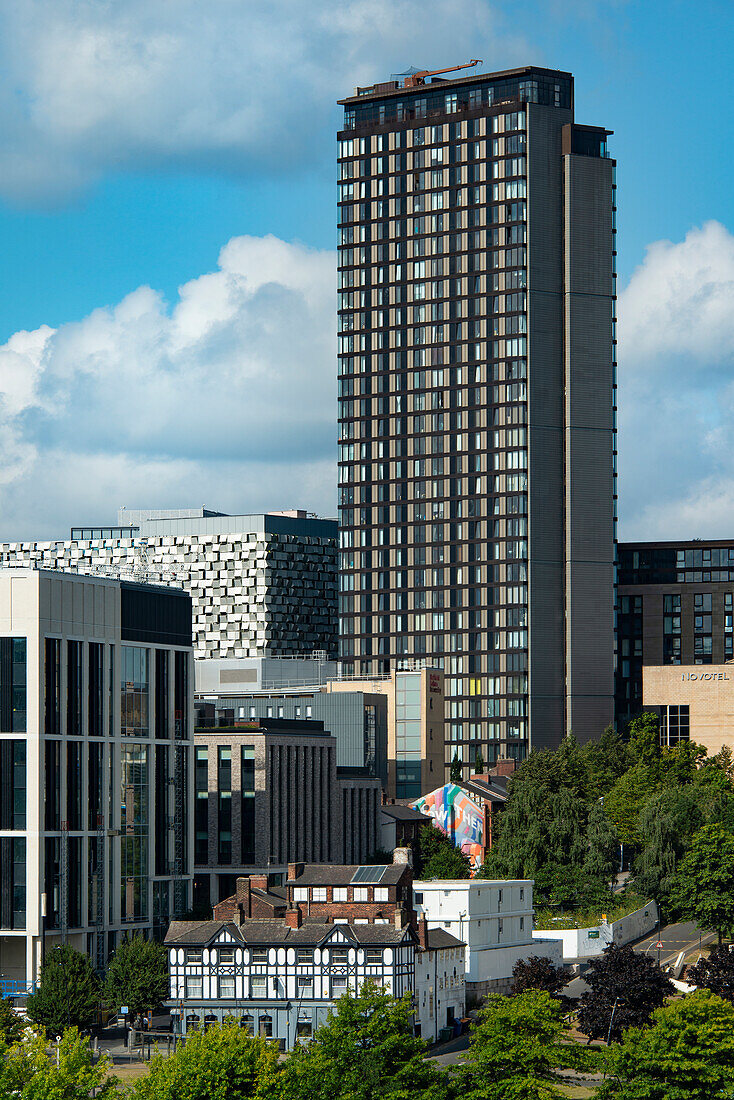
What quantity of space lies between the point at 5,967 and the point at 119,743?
69.0 feet

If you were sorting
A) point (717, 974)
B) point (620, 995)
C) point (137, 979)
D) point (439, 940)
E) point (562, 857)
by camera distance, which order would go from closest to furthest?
1. point (620, 995)
2. point (717, 974)
3. point (137, 979)
4. point (439, 940)
5. point (562, 857)

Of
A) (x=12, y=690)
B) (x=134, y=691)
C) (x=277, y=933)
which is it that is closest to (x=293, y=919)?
(x=277, y=933)

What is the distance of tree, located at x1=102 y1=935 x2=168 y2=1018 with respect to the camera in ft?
479

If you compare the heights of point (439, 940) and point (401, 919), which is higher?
point (401, 919)

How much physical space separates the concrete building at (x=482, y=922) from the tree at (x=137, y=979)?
21.6 meters

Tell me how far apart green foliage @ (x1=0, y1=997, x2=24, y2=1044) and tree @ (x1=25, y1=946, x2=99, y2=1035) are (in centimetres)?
195

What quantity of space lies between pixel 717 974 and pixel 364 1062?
4425cm

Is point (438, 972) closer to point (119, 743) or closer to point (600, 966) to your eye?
point (600, 966)

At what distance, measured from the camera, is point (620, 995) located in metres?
141

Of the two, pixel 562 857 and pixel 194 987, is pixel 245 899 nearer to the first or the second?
pixel 194 987

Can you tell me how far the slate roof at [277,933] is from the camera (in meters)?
144

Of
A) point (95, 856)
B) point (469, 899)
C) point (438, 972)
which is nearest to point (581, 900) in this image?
point (469, 899)

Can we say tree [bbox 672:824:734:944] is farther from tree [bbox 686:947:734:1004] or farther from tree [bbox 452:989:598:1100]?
tree [bbox 452:989:598:1100]

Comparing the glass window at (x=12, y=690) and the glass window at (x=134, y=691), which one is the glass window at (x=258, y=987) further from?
the glass window at (x=134, y=691)
